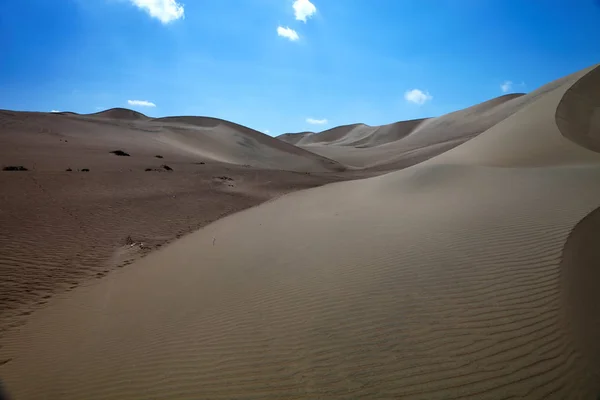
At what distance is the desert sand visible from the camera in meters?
2.91

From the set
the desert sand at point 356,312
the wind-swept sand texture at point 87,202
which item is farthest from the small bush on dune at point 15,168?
the desert sand at point 356,312

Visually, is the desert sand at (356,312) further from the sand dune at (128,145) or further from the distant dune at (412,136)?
the distant dune at (412,136)

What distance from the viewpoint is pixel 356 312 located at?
12.7ft

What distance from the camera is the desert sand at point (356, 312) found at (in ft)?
9.53

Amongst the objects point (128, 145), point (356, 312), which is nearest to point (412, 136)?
point (128, 145)

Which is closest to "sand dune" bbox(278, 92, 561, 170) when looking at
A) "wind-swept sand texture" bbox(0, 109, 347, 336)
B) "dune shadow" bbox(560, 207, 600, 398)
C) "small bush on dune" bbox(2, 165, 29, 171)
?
"wind-swept sand texture" bbox(0, 109, 347, 336)

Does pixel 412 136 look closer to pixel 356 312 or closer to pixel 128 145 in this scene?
pixel 128 145

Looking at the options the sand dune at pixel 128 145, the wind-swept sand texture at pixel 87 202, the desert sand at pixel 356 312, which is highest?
the sand dune at pixel 128 145

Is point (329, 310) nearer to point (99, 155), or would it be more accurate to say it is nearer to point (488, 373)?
point (488, 373)

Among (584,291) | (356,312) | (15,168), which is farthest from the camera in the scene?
(15,168)

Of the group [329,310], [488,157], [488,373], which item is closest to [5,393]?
[329,310]

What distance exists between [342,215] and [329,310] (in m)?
5.53

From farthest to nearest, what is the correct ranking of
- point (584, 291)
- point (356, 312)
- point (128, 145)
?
point (128, 145)
point (356, 312)
point (584, 291)

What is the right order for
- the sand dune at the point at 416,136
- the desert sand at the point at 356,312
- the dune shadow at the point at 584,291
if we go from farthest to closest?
the sand dune at the point at 416,136
the desert sand at the point at 356,312
the dune shadow at the point at 584,291
